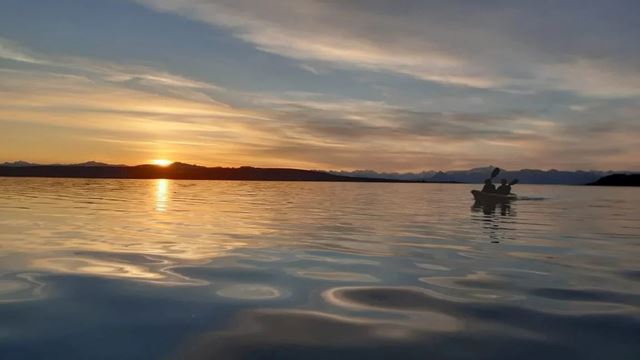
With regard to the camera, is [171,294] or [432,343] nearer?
[432,343]

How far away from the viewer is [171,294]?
1115 centimetres

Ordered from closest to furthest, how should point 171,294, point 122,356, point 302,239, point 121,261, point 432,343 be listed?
point 122,356 → point 432,343 → point 171,294 → point 121,261 → point 302,239

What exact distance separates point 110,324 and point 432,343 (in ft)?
17.5

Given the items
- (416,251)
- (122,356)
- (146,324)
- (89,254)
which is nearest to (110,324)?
(146,324)

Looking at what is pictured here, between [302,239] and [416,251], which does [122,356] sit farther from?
[302,239]

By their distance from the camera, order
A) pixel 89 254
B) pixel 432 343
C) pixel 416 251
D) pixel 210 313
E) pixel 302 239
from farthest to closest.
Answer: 1. pixel 302 239
2. pixel 416 251
3. pixel 89 254
4. pixel 210 313
5. pixel 432 343

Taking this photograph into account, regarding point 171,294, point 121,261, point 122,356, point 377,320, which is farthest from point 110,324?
point 121,261

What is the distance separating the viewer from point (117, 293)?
11156 mm

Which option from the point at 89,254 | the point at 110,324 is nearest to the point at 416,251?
the point at 89,254

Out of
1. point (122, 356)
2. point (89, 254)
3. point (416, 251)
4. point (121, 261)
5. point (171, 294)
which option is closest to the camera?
point (122, 356)

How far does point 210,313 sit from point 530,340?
5.54 m

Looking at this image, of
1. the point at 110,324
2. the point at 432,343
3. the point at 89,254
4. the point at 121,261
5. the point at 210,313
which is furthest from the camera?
the point at 89,254

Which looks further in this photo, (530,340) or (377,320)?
A: (377,320)

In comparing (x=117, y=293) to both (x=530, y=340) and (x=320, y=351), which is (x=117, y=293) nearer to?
(x=320, y=351)
